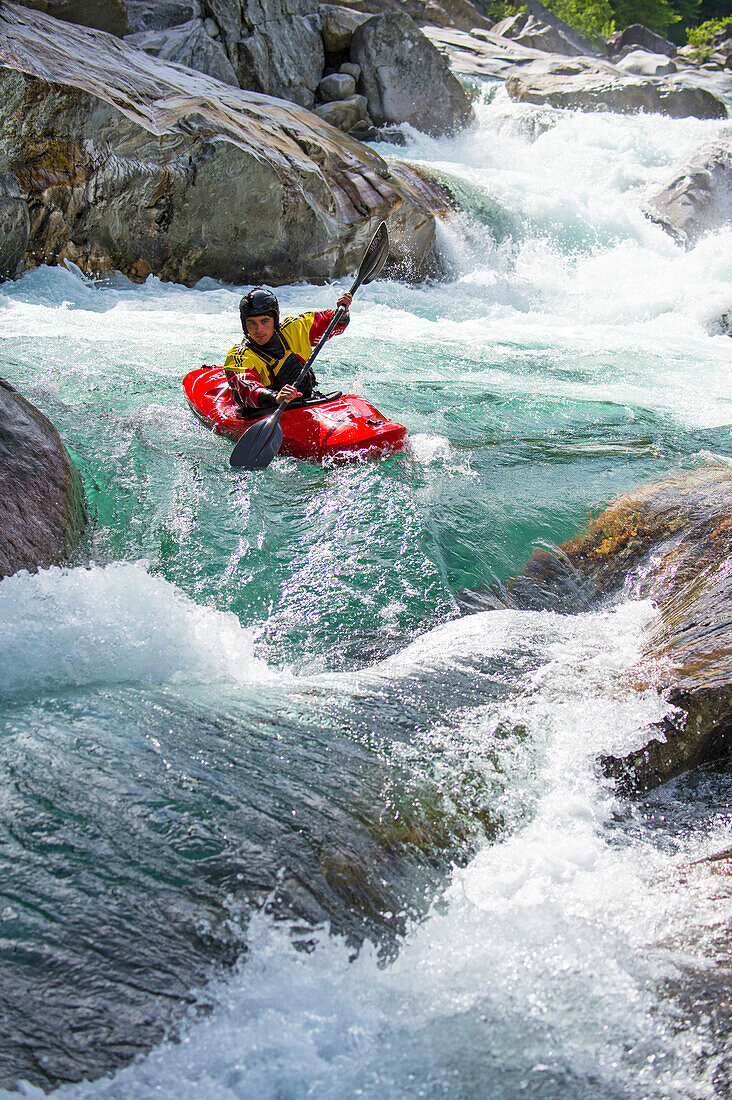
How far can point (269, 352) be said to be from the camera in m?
4.84

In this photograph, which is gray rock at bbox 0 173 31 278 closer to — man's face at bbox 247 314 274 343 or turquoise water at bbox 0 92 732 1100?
turquoise water at bbox 0 92 732 1100

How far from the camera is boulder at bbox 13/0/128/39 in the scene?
9648 mm

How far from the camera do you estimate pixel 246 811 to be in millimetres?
1895

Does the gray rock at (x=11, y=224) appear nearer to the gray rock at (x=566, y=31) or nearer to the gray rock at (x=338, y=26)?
the gray rock at (x=338, y=26)

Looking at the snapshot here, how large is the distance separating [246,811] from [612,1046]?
91 cm

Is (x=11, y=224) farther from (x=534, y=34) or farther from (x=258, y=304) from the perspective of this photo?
(x=534, y=34)

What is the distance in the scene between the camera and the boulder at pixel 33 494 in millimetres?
3055

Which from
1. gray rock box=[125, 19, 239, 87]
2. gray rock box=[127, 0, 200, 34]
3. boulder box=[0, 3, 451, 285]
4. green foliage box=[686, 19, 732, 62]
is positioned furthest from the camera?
green foliage box=[686, 19, 732, 62]

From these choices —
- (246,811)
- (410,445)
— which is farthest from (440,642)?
(410,445)

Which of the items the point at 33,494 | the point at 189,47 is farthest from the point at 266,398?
the point at 189,47

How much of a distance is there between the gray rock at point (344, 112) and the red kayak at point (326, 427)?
1102 centimetres

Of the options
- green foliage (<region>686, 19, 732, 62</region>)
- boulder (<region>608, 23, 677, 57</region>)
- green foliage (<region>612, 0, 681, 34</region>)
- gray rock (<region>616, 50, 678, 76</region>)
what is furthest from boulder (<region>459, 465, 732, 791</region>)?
green foliage (<region>612, 0, 681, 34</region>)

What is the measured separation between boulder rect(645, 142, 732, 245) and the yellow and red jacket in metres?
9.52

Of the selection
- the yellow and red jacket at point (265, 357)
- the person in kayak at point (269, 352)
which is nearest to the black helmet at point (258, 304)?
the person in kayak at point (269, 352)
